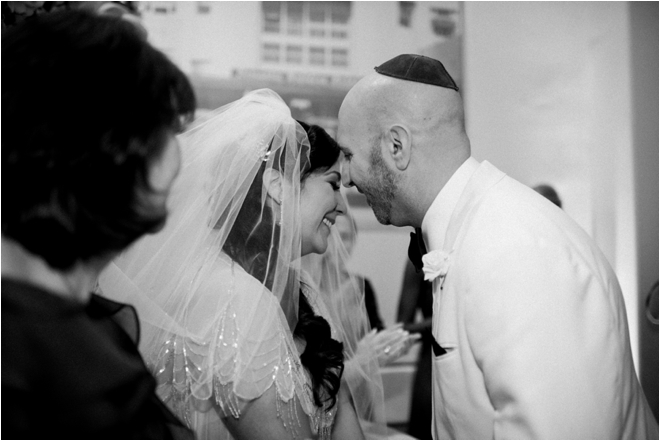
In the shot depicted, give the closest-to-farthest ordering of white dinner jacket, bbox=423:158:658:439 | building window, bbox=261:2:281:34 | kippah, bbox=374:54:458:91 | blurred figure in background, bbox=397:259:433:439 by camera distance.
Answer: white dinner jacket, bbox=423:158:658:439
kippah, bbox=374:54:458:91
blurred figure in background, bbox=397:259:433:439
building window, bbox=261:2:281:34

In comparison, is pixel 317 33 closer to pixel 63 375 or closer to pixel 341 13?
pixel 341 13

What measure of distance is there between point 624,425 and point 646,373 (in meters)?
2.66

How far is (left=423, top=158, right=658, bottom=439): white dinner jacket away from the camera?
4.35ft

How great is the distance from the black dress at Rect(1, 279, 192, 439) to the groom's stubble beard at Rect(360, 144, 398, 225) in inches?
45.5

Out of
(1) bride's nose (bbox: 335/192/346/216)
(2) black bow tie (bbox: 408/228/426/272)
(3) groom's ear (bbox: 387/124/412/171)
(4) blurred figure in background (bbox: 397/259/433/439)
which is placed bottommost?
(4) blurred figure in background (bbox: 397/259/433/439)

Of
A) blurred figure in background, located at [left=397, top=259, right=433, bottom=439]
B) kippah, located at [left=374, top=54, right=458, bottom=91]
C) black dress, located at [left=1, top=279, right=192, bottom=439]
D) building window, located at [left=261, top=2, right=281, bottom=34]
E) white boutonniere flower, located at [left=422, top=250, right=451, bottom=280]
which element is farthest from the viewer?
building window, located at [left=261, top=2, right=281, bottom=34]

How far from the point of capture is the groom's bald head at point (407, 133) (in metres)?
1.80

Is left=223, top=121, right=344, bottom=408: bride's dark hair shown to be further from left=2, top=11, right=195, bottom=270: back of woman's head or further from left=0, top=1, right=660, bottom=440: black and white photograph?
left=2, top=11, right=195, bottom=270: back of woman's head

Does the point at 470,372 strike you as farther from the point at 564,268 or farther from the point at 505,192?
the point at 505,192

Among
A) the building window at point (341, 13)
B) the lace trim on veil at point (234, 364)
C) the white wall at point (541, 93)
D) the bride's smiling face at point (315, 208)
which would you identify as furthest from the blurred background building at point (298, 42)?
the lace trim on veil at point (234, 364)

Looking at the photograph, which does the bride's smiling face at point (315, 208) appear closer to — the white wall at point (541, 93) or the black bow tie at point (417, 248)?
the black bow tie at point (417, 248)

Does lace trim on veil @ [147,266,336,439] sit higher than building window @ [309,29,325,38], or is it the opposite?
building window @ [309,29,325,38]

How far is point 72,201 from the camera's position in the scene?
839 mm

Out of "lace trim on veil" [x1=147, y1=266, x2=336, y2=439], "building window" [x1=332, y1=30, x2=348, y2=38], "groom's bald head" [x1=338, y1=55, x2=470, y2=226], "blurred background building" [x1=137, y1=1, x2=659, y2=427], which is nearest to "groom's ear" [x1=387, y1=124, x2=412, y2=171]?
"groom's bald head" [x1=338, y1=55, x2=470, y2=226]
